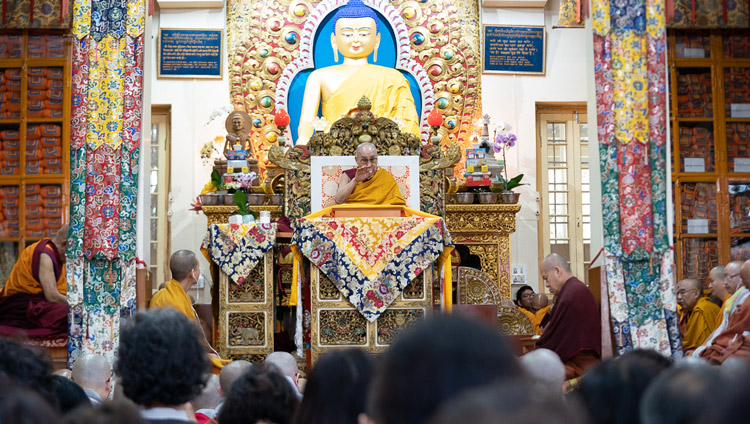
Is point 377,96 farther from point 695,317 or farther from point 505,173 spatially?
point 695,317

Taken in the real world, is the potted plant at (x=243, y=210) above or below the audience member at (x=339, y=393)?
above

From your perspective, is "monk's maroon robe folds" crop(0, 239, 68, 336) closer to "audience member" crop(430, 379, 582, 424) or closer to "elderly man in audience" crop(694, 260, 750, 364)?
"elderly man in audience" crop(694, 260, 750, 364)

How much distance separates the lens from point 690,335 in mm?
7898

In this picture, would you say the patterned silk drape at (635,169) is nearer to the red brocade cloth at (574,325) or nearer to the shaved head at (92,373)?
the red brocade cloth at (574,325)

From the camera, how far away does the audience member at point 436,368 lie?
1.57 m

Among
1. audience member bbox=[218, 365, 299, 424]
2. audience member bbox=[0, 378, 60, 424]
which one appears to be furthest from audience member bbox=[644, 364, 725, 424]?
audience member bbox=[218, 365, 299, 424]

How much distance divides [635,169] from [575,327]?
49.2 inches

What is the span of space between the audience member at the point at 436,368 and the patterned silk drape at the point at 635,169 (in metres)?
5.29

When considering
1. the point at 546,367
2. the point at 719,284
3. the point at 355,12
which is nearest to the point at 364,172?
the point at 719,284

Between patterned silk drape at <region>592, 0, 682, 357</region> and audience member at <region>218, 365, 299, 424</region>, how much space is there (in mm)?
4274

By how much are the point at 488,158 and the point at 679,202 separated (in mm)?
2024

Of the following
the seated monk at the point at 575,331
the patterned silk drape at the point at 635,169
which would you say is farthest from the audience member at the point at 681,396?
the patterned silk drape at the point at 635,169

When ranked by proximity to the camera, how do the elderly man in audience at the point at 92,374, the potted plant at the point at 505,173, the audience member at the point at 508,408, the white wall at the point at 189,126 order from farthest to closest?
the white wall at the point at 189,126 → the potted plant at the point at 505,173 → the elderly man in audience at the point at 92,374 → the audience member at the point at 508,408

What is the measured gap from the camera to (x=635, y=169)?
669 cm
